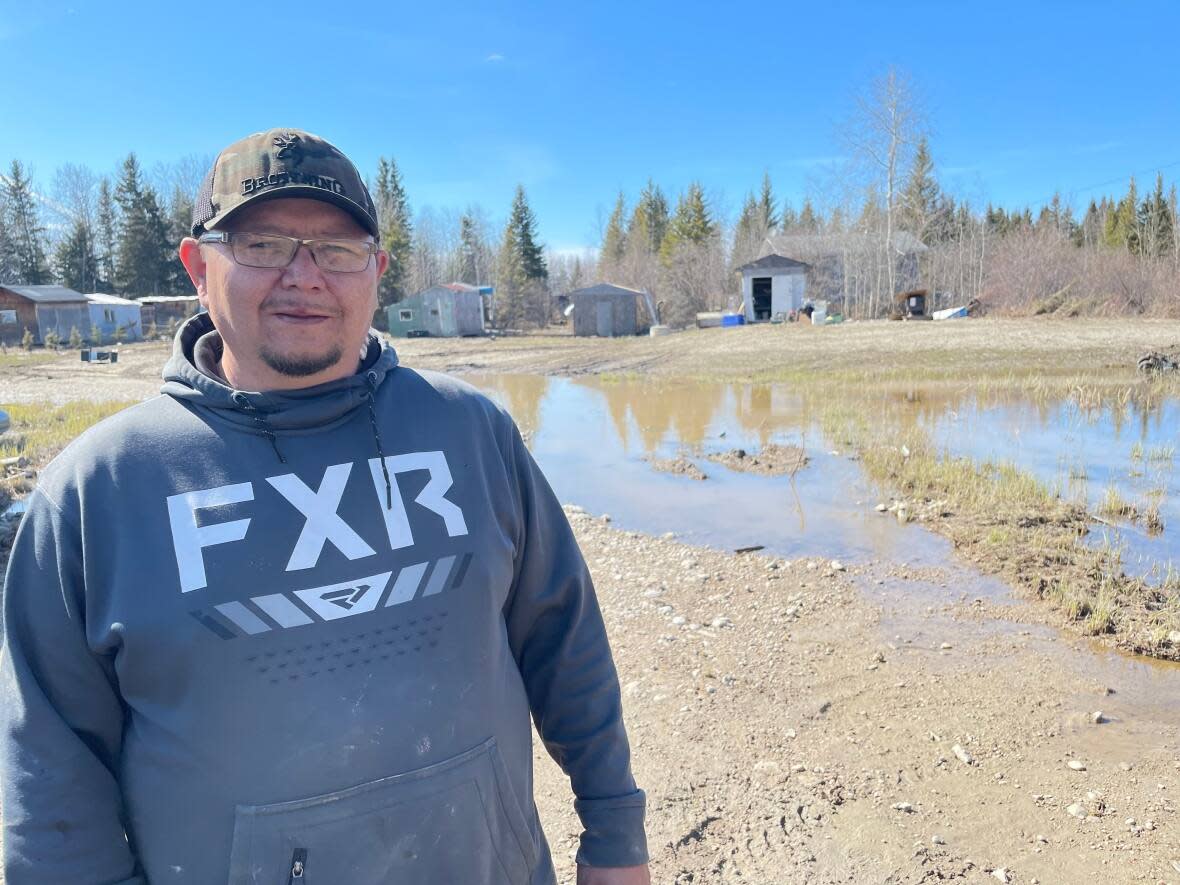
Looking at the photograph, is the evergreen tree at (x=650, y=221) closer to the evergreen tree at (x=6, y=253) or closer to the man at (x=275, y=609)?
the evergreen tree at (x=6, y=253)

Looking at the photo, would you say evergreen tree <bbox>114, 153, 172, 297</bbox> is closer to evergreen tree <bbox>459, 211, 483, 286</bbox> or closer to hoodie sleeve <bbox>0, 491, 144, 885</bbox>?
evergreen tree <bbox>459, 211, 483, 286</bbox>

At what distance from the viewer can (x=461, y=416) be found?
1926 mm

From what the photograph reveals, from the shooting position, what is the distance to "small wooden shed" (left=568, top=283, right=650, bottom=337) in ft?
151

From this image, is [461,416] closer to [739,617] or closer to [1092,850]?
[1092,850]

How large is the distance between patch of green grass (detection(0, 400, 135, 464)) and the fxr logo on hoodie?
1230 centimetres

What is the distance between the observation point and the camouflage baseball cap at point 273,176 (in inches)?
68.7

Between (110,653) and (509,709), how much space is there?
838mm

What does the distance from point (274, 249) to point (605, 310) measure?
4488 cm

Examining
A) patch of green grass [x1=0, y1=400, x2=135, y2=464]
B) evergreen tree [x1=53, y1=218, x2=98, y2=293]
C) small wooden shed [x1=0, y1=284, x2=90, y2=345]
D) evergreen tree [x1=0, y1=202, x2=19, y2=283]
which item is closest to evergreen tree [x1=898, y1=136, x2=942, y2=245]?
patch of green grass [x1=0, y1=400, x2=135, y2=464]

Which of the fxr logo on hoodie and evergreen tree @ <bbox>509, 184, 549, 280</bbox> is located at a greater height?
evergreen tree @ <bbox>509, 184, 549, 280</bbox>

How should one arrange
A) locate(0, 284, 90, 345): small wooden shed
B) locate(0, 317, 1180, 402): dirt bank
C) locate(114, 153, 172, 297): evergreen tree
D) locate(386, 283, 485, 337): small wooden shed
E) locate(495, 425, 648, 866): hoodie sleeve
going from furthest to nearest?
locate(114, 153, 172, 297): evergreen tree, locate(386, 283, 485, 337): small wooden shed, locate(0, 284, 90, 345): small wooden shed, locate(0, 317, 1180, 402): dirt bank, locate(495, 425, 648, 866): hoodie sleeve

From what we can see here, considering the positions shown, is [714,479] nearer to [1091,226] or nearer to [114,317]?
[114,317]

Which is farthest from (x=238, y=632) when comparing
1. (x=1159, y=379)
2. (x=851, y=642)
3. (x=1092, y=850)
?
(x=1159, y=379)

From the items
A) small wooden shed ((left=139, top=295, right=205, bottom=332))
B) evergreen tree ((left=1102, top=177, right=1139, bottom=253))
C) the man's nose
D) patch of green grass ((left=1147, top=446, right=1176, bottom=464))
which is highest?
evergreen tree ((left=1102, top=177, right=1139, bottom=253))
